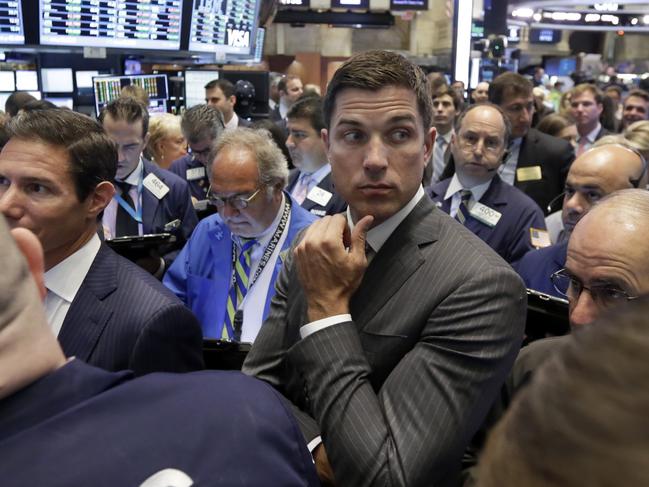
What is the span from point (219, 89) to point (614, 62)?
26.2m

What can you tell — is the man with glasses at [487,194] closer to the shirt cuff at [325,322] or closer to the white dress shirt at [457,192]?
the white dress shirt at [457,192]

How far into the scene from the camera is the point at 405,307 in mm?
1564

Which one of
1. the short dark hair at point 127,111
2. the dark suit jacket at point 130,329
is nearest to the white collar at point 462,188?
the short dark hair at point 127,111

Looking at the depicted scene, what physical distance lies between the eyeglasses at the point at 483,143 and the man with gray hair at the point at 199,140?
1950 millimetres

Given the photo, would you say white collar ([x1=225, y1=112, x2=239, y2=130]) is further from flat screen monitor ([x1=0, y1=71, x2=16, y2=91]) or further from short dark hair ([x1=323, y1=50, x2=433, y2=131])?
short dark hair ([x1=323, y1=50, x2=433, y2=131])

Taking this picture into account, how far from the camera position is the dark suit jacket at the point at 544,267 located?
2.63 meters

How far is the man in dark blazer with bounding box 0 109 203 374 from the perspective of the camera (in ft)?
6.14

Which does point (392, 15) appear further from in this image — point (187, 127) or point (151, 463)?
point (151, 463)

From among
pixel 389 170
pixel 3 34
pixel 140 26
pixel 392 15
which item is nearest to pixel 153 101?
pixel 140 26

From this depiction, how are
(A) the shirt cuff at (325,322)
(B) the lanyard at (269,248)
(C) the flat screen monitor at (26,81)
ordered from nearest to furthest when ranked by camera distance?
(A) the shirt cuff at (325,322), (B) the lanyard at (269,248), (C) the flat screen monitor at (26,81)

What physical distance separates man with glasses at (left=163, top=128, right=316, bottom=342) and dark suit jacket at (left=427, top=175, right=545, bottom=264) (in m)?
1.16

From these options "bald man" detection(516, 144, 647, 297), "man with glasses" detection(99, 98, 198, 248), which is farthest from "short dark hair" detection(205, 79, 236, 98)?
"bald man" detection(516, 144, 647, 297)

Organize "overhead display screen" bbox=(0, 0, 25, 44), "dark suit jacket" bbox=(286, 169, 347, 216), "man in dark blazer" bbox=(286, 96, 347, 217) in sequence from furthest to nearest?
1. "overhead display screen" bbox=(0, 0, 25, 44)
2. "man in dark blazer" bbox=(286, 96, 347, 217)
3. "dark suit jacket" bbox=(286, 169, 347, 216)

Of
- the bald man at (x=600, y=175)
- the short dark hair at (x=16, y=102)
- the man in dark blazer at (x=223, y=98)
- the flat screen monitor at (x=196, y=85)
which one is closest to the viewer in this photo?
the bald man at (x=600, y=175)
